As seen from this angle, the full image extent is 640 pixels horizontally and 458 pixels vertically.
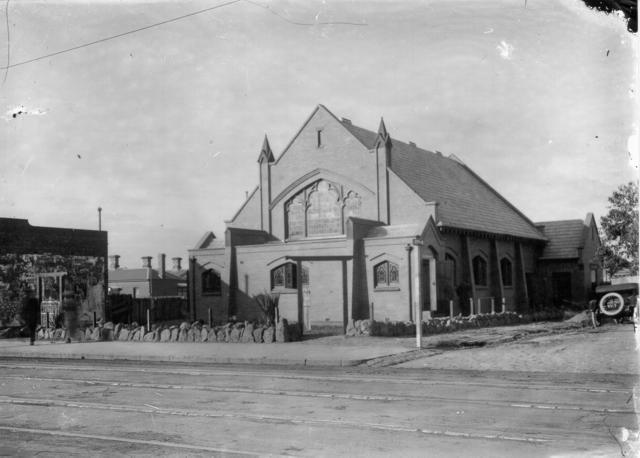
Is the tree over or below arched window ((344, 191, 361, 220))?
below

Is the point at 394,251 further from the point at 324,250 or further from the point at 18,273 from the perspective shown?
the point at 18,273

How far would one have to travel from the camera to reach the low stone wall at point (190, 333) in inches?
898

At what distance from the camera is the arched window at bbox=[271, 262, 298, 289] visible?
33594mm

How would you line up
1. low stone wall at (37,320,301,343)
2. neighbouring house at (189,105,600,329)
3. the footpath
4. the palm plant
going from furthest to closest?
neighbouring house at (189,105,600,329) → the palm plant → low stone wall at (37,320,301,343) → the footpath

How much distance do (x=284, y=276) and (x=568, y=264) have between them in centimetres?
1935

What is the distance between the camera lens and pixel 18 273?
3425 centimetres

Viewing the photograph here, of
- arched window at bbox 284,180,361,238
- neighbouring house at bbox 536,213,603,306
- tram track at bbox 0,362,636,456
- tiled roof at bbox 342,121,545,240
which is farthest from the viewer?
neighbouring house at bbox 536,213,603,306

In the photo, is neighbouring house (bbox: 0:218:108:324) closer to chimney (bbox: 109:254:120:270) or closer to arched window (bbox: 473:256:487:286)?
arched window (bbox: 473:256:487:286)

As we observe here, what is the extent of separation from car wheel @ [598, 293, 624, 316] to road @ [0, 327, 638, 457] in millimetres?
12115

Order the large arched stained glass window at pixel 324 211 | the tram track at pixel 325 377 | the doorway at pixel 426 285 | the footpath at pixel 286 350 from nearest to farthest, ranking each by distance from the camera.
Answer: the tram track at pixel 325 377
the footpath at pixel 286 350
the doorway at pixel 426 285
the large arched stained glass window at pixel 324 211

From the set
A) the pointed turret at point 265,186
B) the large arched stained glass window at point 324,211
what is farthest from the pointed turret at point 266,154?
the large arched stained glass window at point 324,211

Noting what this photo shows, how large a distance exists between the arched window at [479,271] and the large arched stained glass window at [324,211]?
7.55m

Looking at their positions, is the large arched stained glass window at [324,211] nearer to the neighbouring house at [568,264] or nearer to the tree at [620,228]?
the tree at [620,228]

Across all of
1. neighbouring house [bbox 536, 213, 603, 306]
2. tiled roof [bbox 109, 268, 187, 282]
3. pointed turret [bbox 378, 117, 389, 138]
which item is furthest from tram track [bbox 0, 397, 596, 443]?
tiled roof [bbox 109, 268, 187, 282]
